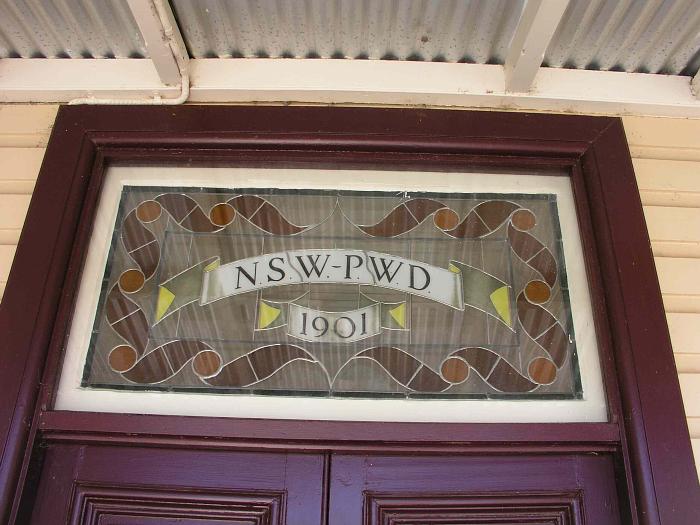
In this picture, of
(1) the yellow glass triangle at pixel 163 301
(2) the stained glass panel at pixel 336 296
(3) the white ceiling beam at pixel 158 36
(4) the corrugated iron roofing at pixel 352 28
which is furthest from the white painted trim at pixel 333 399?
(4) the corrugated iron roofing at pixel 352 28

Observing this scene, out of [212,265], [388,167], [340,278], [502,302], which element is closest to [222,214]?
[212,265]

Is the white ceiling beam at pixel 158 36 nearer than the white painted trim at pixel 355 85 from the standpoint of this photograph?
Yes

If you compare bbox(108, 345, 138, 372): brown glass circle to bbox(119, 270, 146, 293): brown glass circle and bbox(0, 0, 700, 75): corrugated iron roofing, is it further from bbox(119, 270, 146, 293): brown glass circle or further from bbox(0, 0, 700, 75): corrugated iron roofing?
bbox(0, 0, 700, 75): corrugated iron roofing

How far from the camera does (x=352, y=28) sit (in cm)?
209

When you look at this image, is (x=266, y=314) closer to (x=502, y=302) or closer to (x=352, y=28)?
(x=502, y=302)

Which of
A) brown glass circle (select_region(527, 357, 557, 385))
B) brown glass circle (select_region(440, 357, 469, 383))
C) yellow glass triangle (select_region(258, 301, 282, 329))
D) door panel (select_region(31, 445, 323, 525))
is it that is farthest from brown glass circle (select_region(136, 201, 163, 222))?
brown glass circle (select_region(527, 357, 557, 385))

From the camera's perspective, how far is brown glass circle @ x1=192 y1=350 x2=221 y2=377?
1826mm

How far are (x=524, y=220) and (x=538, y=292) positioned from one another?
248mm

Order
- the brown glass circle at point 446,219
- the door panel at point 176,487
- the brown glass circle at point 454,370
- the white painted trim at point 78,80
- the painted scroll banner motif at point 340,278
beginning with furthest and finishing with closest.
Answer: the white painted trim at point 78,80 → the brown glass circle at point 446,219 → the painted scroll banner motif at point 340,278 → the brown glass circle at point 454,370 → the door panel at point 176,487

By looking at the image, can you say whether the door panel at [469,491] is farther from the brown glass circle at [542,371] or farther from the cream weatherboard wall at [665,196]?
the cream weatherboard wall at [665,196]

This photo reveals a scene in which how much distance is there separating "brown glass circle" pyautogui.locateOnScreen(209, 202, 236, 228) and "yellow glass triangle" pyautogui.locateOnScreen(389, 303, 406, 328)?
0.59m

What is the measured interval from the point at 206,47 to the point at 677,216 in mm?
1618

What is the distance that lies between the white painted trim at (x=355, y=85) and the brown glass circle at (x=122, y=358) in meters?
0.86

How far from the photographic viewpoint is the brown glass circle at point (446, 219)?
2049mm
